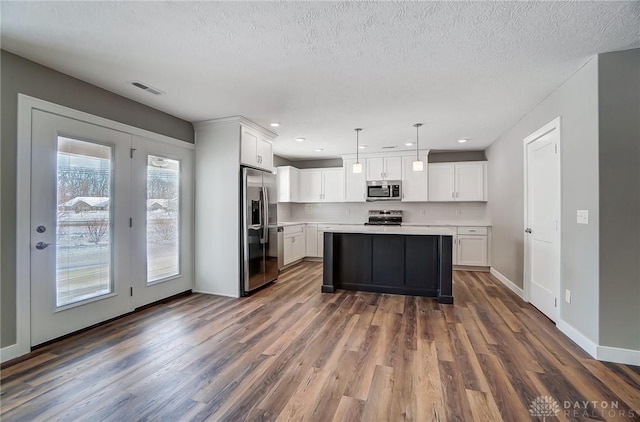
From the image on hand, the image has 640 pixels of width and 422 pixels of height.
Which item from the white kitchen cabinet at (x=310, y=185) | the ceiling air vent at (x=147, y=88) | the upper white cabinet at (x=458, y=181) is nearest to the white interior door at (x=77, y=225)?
the ceiling air vent at (x=147, y=88)

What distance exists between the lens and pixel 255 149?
4.37m

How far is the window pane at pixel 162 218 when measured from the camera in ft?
11.8

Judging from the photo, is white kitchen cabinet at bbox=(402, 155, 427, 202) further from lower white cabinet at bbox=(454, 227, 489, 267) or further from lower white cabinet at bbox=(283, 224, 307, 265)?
lower white cabinet at bbox=(283, 224, 307, 265)

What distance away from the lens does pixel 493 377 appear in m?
2.08

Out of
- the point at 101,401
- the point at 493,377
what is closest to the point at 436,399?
the point at 493,377

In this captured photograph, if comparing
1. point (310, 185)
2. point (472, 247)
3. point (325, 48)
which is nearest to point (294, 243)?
point (310, 185)

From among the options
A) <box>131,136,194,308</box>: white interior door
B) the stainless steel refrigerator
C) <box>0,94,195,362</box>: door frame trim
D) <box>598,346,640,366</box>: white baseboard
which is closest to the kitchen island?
the stainless steel refrigerator

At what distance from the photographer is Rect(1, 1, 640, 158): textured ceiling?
72.2 inches

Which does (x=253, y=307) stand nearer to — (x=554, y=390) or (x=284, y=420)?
(x=284, y=420)

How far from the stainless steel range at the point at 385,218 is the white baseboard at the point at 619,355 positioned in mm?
4302

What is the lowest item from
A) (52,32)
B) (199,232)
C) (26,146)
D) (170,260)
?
(170,260)

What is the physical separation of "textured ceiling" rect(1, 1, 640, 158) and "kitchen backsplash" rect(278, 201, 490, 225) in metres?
2.99

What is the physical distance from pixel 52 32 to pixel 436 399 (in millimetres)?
3680

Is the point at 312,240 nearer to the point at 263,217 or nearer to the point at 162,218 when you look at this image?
the point at 263,217
